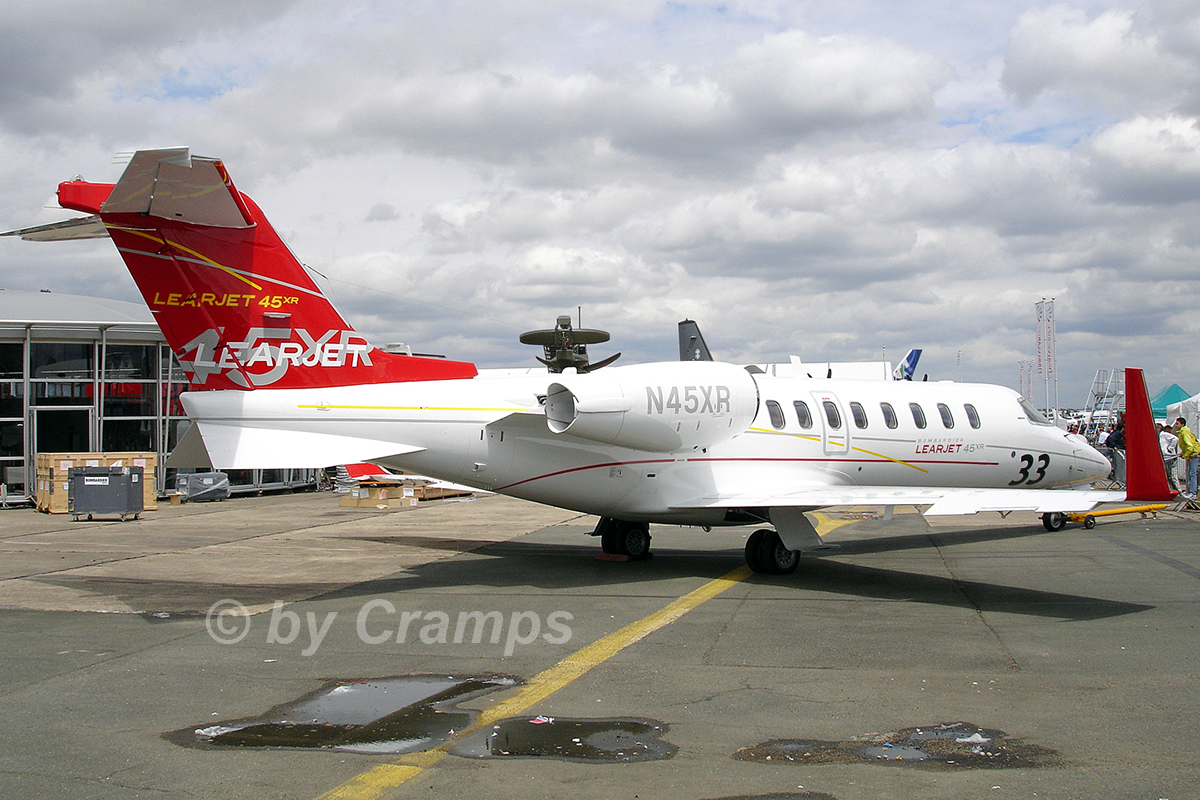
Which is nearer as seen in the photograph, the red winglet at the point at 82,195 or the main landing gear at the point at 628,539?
the red winglet at the point at 82,195

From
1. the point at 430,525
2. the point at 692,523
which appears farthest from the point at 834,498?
the point at 430,525

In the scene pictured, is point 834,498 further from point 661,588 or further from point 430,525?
point 430,525

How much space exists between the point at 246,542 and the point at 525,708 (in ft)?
40.5

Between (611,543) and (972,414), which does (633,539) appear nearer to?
(611,543)

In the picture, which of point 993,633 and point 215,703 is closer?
point 215,703

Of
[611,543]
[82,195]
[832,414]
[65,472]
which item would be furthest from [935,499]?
[65,472]

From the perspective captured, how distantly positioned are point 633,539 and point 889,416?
189 inches

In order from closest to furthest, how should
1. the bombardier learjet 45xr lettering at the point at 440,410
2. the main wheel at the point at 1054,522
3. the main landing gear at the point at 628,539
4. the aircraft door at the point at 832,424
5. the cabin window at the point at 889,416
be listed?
1. the bombardier learjet 45xr lettering at the point at 440,410
2. the main landing gear at the point at 628,539
3. the aircraft door at the point at 832,424
4. the cabin window at the point at 889,416
5. the main wheel at the point at 1054,522

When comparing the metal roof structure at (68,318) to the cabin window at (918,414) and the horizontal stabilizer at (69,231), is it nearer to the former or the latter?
the horizontal stabilizer at (69,231)

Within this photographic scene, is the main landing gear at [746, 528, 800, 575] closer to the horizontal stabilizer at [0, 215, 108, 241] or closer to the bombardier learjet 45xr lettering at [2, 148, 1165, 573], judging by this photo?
the bombardier learjet 45xr lettering at [2, 148, 1165, 573]

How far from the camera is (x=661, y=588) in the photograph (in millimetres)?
12273

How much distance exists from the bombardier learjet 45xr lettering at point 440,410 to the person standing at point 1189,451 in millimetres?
11173

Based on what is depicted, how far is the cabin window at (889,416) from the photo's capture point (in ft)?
52.3

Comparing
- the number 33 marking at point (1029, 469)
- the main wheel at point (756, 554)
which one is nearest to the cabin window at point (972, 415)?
the number 33 marking at point (1029, 469)
